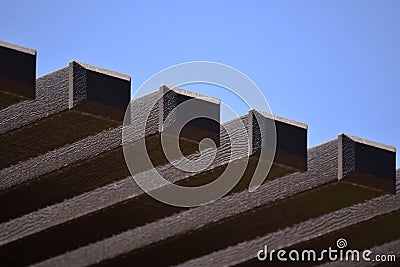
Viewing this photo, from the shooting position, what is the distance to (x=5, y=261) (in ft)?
27.8

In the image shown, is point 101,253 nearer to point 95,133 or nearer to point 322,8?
point 95,133

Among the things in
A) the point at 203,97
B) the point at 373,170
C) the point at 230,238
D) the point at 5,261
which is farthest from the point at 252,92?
the point at 5,261

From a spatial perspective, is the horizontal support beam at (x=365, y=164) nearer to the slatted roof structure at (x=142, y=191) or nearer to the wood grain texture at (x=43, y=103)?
the slatted roof structure at (x=142, y=191)

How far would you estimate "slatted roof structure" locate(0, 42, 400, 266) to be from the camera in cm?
643

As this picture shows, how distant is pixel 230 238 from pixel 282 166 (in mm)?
1169

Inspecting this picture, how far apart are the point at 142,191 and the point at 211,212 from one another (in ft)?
1.86

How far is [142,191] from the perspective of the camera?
7223 millimetres

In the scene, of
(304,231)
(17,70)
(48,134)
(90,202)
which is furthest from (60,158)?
(304,231)

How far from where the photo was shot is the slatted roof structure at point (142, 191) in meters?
6.43

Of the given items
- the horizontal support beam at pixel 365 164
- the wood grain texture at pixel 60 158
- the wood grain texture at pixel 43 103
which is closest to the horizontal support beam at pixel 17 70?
the wood grain texture at pixel 43 103

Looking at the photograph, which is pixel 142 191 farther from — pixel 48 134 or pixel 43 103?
pixel 43 103

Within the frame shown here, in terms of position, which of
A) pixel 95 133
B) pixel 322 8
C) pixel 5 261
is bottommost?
pixel 5 261

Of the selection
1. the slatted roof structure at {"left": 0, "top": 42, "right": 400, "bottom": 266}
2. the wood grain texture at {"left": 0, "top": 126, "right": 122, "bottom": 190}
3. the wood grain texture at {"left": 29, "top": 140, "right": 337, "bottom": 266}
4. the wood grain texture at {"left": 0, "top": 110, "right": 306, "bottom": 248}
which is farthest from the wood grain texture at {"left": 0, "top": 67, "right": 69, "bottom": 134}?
the wood grain texture at {"left": 29, "top": 140, "right": 337, "bottom": 266}

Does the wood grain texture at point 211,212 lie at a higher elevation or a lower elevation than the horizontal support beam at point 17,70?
lower
